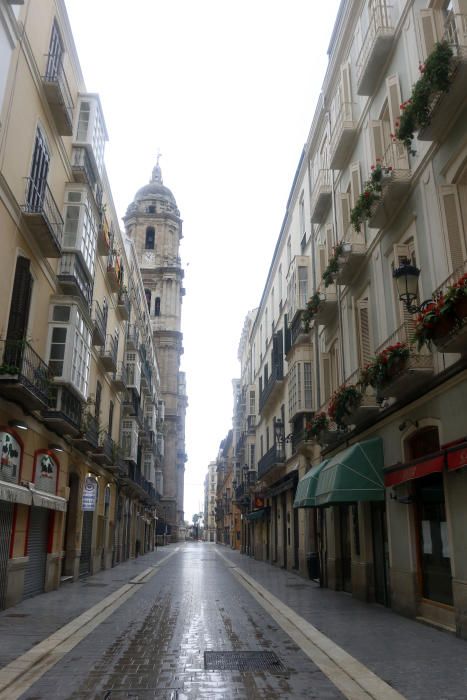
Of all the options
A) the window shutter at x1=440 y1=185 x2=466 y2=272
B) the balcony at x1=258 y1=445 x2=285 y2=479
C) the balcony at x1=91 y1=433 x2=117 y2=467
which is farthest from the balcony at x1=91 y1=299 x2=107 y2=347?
the window shutter at x1=440 y1=185 x2=466 y2=272

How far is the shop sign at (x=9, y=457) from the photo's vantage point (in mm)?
12151

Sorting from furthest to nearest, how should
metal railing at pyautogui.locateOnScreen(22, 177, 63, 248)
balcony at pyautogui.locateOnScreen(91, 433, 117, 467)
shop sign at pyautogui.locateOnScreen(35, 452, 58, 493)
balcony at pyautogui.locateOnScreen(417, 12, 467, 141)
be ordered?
balcony at pyautogui.locateOnScreen(91, 433, 117, 467) → shop sign at pyautogui.locateOnScreen(35, 452, 58, 493) → metal railing at pyautogui.locateOnScreen(22, 177, 63, 248) → balcony at pyautogui.locateOnScreen(417, 12, 467, 141)

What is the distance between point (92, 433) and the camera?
20297 mm

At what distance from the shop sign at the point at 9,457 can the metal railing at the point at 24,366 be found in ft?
3.68

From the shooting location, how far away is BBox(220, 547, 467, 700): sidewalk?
674cm

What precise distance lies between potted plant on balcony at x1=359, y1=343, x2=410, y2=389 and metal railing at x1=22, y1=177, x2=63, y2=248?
7899 millimetres

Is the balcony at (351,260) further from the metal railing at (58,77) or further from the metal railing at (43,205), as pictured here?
the metal railing at (58,77)

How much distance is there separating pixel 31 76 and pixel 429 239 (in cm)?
962

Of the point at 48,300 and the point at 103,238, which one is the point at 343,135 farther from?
the point at 103,238

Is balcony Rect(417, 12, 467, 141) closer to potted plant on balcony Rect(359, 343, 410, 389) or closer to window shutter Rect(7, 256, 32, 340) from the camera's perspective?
potted plant on balcony Rect(359, 343, 410, 389)

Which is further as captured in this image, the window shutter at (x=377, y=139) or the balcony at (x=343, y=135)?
the balcony at (x=343, y=135)

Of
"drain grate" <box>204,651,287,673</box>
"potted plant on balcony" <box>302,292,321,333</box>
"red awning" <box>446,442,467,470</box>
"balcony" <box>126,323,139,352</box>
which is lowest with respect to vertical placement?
"drain grate" <box>204,651,287,673</box>

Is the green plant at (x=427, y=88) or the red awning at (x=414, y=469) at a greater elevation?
the green plant at (x=427, y=88)

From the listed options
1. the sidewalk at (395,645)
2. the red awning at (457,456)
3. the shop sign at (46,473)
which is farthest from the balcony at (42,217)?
the sidewalk at (395,645)
